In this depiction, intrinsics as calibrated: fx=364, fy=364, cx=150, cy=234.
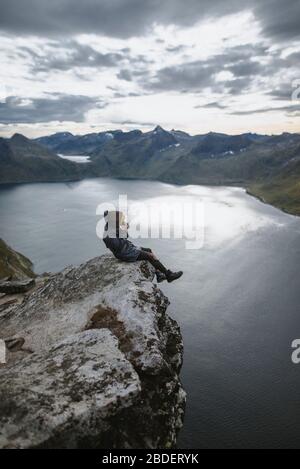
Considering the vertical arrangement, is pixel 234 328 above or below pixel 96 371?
below

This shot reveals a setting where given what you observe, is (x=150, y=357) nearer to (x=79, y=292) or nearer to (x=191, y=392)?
(x=79, y=292)

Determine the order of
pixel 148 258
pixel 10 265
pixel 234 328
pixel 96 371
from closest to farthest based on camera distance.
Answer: pixel 96 371 < pixel 148 258 < pixel 234 328 < pixel 10 265

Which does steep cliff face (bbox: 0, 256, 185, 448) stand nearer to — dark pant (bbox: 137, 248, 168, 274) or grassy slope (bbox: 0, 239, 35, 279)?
dark pant (bbox: 137, 248, 168, 274)

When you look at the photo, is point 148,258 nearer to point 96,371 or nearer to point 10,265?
point 96,371

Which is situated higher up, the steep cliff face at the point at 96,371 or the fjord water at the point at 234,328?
the steep cliff face at the point at 96,371

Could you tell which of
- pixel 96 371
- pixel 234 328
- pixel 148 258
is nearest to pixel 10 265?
pixel 234 328

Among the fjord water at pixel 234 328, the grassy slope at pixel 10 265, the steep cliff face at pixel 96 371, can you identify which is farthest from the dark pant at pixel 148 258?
the grassy slope at pixel 10 265

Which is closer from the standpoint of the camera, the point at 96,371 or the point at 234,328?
the point at 96,371

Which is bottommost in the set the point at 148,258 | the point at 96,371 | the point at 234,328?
the point at 234,328

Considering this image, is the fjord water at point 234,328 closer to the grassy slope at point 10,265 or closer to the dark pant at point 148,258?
the grassy slope at point 10,265
